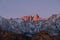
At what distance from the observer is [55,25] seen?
3.34m

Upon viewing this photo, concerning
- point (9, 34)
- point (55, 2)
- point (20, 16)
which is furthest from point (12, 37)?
point (55, 2)

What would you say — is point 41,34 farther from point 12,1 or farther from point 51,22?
point 12,1

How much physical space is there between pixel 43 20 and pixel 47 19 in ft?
0.25

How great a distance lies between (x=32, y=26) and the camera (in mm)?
3381

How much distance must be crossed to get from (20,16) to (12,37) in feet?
1.42

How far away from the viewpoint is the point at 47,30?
335 centimetres

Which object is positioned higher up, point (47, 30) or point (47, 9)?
point (47, 9)

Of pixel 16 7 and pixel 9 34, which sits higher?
pixel 16 7

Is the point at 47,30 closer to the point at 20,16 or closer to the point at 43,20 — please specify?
the point at 43,20

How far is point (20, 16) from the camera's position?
3.44 m

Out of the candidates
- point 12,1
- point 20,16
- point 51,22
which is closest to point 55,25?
point 51,22

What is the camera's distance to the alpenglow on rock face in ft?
11.0

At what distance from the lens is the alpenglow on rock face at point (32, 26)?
335 centimetres

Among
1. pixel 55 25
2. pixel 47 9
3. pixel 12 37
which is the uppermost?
pixel 47 9
